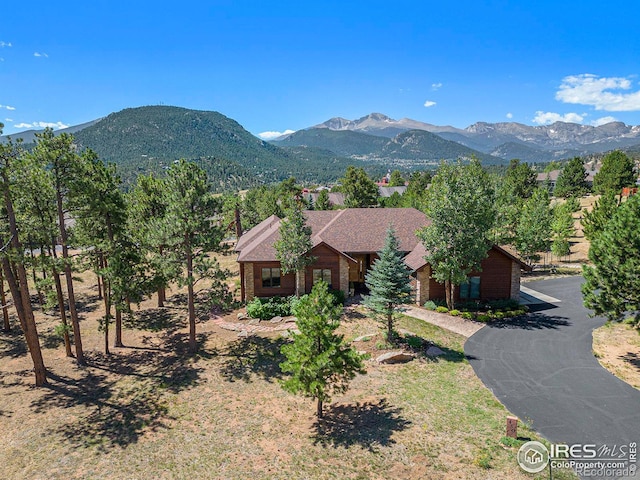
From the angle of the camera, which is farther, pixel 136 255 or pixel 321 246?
pixel 321 246

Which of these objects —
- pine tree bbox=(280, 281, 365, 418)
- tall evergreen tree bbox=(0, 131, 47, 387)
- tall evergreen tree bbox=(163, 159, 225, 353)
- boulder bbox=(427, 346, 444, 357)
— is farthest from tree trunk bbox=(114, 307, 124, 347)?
boulder bbox=(427, 346, 444, 357)

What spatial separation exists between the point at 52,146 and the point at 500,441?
2503 centimetres

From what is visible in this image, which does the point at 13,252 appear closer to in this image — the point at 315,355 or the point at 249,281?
the point at 315,355

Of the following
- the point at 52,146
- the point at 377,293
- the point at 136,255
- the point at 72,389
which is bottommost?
the point at 72,389

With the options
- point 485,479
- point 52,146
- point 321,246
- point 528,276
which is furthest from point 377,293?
point 528,276

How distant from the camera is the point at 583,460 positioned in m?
13.1

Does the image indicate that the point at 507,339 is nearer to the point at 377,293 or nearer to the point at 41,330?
the point at 377,293

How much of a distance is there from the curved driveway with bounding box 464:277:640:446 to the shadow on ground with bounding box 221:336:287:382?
38.8 ft

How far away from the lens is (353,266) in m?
33.5

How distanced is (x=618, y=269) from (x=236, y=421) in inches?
784

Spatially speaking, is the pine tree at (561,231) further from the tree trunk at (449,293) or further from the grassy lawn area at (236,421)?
the grassy lawn area at (236,421)

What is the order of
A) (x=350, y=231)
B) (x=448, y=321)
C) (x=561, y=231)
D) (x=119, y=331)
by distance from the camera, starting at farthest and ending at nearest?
(x=561, y=231) < (x=350, y=231) < (x=448, y=321) < (x=119, y=331)

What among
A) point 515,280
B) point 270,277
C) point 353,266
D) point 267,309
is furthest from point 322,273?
point 515,280

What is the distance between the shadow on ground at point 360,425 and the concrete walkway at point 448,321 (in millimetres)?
9798
